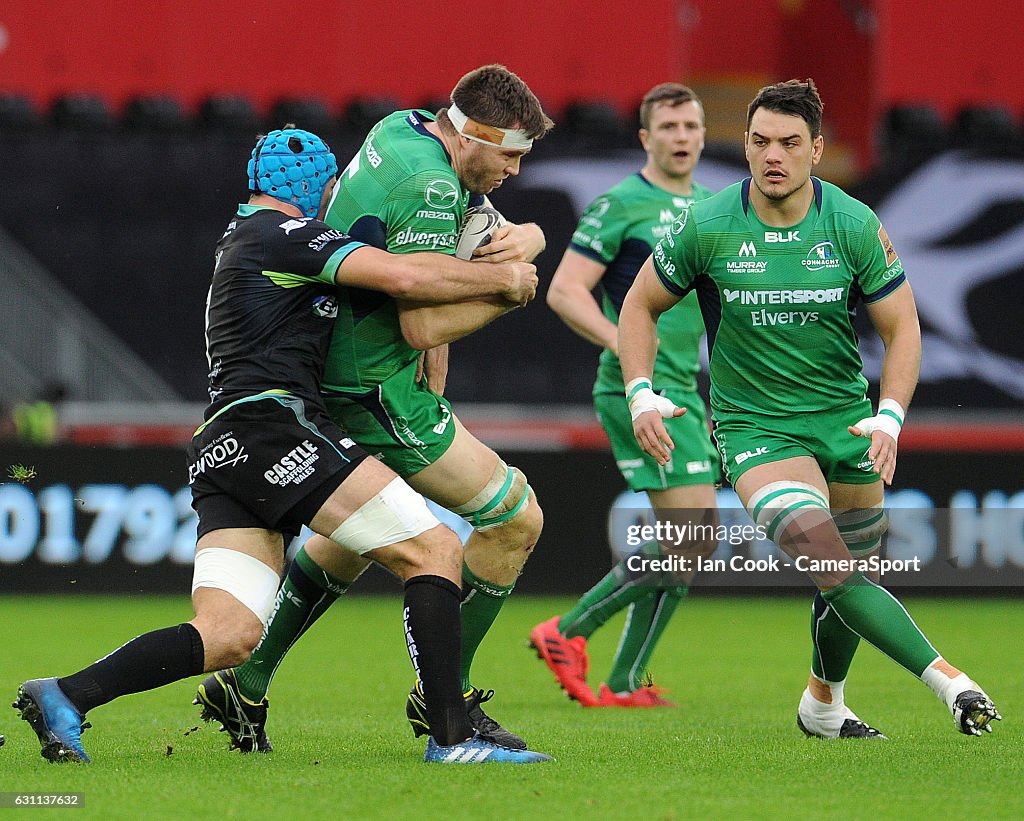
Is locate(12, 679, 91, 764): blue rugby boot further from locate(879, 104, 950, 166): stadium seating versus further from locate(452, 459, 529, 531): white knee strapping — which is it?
locate(879, 104, 950, 166): stadium seating

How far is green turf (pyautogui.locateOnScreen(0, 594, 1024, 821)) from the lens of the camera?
469 cm

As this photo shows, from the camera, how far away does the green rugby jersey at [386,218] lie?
5691 mm

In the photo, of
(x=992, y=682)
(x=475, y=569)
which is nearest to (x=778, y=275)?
(x=475, y=569)

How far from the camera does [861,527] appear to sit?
6.24m

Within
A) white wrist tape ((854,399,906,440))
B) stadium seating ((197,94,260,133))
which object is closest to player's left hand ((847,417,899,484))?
white wrist tape ((854,399,906,440))

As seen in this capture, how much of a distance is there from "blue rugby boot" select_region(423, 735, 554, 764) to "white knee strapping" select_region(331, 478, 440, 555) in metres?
0.68

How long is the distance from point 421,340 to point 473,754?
4.70 feet

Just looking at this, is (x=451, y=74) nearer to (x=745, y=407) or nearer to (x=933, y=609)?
(x=933, y=609)

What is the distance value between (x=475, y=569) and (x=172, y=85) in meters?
11.7

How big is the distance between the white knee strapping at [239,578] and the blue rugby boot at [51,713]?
0.54 m

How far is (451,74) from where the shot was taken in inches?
670

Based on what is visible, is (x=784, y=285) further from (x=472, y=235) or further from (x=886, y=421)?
(x=472, y=235)

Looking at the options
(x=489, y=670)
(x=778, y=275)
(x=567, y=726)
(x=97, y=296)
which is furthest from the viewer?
(x=97, y=296)

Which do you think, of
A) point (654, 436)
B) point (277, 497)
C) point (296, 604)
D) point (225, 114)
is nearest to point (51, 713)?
point (277, 497)
